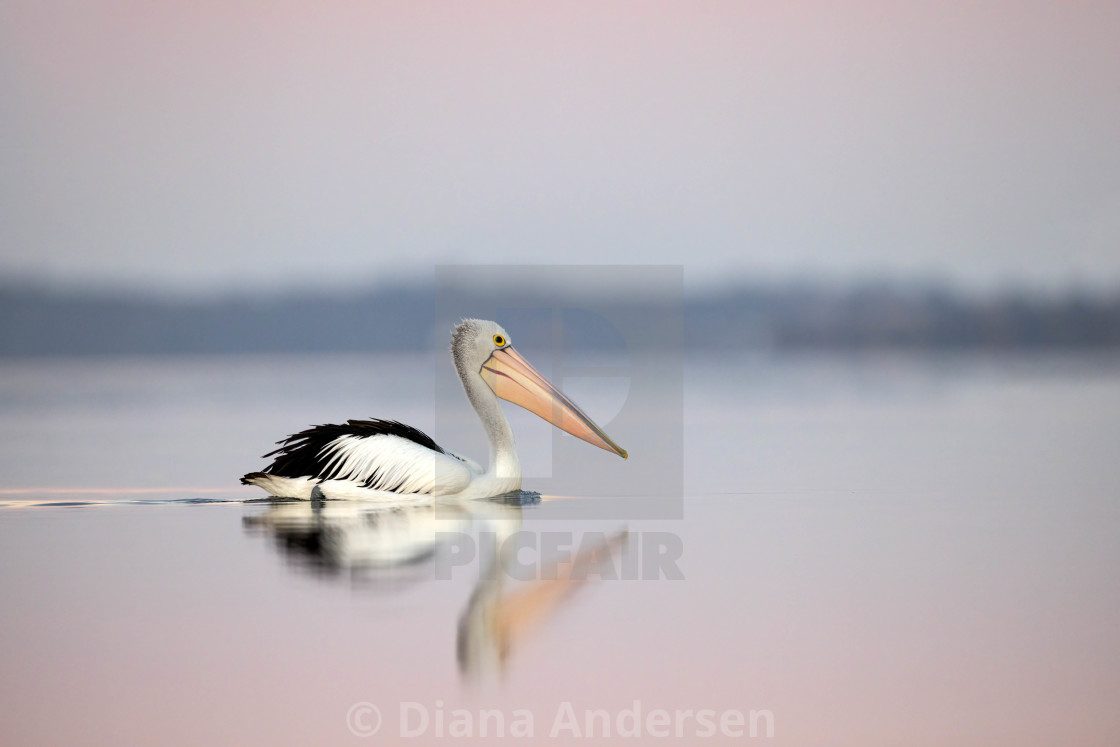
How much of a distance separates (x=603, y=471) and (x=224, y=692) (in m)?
4.52

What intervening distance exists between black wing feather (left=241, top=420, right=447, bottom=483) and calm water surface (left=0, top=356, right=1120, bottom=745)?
0.23m

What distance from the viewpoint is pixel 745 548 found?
15.7ft

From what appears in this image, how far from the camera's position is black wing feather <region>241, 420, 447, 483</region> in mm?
5977

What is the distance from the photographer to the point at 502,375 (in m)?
6.74

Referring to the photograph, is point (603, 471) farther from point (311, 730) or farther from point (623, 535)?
point (311, 730)

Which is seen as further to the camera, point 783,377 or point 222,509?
point 783,377

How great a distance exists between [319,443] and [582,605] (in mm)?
2621

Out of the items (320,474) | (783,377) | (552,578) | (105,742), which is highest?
(783,377)

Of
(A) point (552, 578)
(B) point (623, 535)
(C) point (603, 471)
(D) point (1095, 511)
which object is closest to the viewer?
(A) point (552, 578)

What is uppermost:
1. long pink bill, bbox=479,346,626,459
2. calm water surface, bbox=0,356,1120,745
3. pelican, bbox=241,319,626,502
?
long pink bill, bbox=479,346,626,459

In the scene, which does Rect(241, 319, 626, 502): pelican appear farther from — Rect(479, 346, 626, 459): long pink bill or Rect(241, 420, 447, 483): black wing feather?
Rect(479, 346, 626, 459): long pink bill

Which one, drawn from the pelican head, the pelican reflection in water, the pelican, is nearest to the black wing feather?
the pelican

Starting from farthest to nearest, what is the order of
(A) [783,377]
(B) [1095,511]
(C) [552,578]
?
(A) [783,377] → (B) [1095,511] → (C) [552,578]

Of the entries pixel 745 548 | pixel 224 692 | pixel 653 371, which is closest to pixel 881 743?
pixel 224 692
